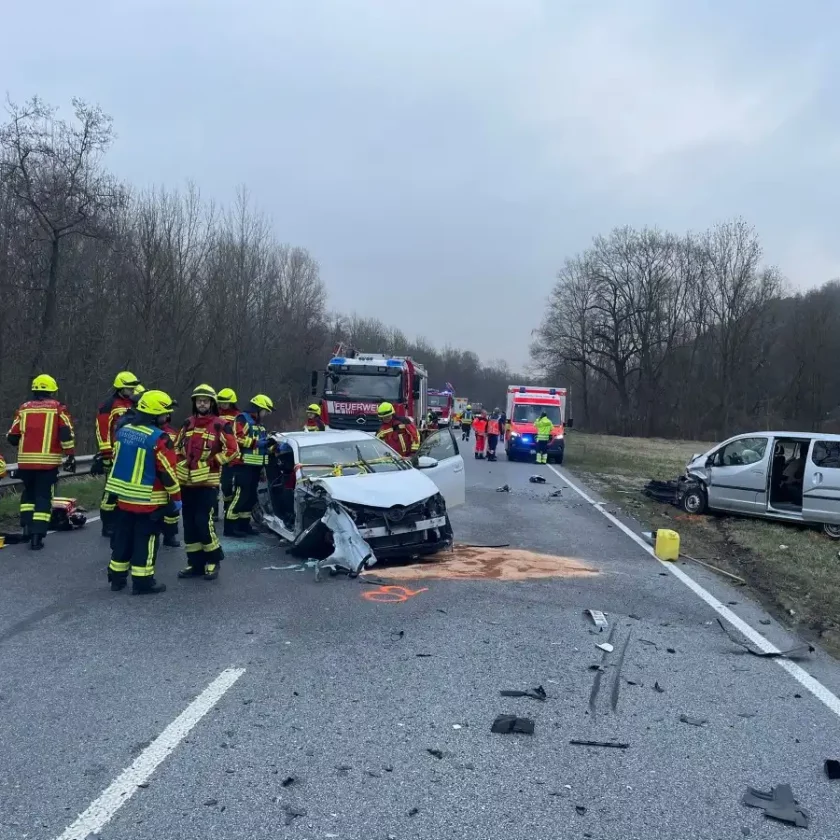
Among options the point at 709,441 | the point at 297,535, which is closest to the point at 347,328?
the point at 709,441

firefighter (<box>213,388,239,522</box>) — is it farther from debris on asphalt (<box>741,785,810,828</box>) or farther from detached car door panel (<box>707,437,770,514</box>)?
detached car door panel (<box>707,437,770,514</box>)

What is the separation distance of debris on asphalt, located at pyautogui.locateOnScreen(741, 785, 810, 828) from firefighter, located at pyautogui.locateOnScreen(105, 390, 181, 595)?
Answer: 5.43 meters

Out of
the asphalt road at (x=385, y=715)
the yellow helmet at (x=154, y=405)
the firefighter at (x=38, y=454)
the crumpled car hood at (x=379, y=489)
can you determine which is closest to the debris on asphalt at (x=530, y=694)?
the asphalt road at (x=385, y=715)

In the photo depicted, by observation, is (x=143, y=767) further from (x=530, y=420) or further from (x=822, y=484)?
(x=530, y=420)

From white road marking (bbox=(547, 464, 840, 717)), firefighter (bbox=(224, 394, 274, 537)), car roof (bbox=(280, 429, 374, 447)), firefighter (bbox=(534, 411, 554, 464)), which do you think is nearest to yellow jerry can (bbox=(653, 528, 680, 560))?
white road marking (bbox=(547, 464, 840, 717))

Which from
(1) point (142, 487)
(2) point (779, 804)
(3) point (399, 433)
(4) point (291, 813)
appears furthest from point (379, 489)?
(2) point (779, 804)

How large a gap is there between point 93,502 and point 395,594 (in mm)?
8123

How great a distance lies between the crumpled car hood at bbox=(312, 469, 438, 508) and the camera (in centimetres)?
830

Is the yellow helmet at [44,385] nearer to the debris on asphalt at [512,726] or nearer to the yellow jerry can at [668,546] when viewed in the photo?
the debris on asphalt at [512,726]

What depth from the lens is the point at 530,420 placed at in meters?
28.2

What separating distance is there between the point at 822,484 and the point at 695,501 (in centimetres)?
274

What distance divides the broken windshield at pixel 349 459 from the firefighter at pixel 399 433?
1.80 m

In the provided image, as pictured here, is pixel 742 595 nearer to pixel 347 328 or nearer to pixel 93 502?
pixel 93 502

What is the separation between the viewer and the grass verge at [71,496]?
37.0ft
